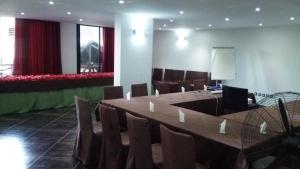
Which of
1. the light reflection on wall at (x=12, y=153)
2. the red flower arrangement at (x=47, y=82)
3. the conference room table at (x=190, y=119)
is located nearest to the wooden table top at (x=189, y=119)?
the conference room table at (x=190, y=119)

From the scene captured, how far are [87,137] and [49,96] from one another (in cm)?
358

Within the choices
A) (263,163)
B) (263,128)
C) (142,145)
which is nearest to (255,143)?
(263,128)

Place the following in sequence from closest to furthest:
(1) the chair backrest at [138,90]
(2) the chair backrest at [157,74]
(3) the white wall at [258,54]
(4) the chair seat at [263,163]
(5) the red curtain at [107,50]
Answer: (4) the chair seat at [263,163]
(1) the chair backrest at [138,90]
(3) the white wall at [258,54]
(5) the red curtain at [107,50]
(2) the chair backrest at [157,74]

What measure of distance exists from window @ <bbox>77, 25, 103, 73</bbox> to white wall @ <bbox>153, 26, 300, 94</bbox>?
3104mm

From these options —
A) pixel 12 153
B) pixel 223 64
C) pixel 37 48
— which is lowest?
pixel 12 153

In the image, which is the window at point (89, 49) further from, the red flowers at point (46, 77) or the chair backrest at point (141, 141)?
the chair backrest at point (141, 141)

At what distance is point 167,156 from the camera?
2199 millimetres

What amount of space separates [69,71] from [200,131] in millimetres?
7440

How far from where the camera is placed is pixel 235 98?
3.93 m

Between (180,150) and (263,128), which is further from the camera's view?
(263,128)

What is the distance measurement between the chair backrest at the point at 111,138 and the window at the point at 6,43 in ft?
20.8

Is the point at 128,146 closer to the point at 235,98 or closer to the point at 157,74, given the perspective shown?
the point at 235,98

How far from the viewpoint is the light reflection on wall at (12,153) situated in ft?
11.3

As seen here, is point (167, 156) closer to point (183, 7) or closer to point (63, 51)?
point (183, 7)
